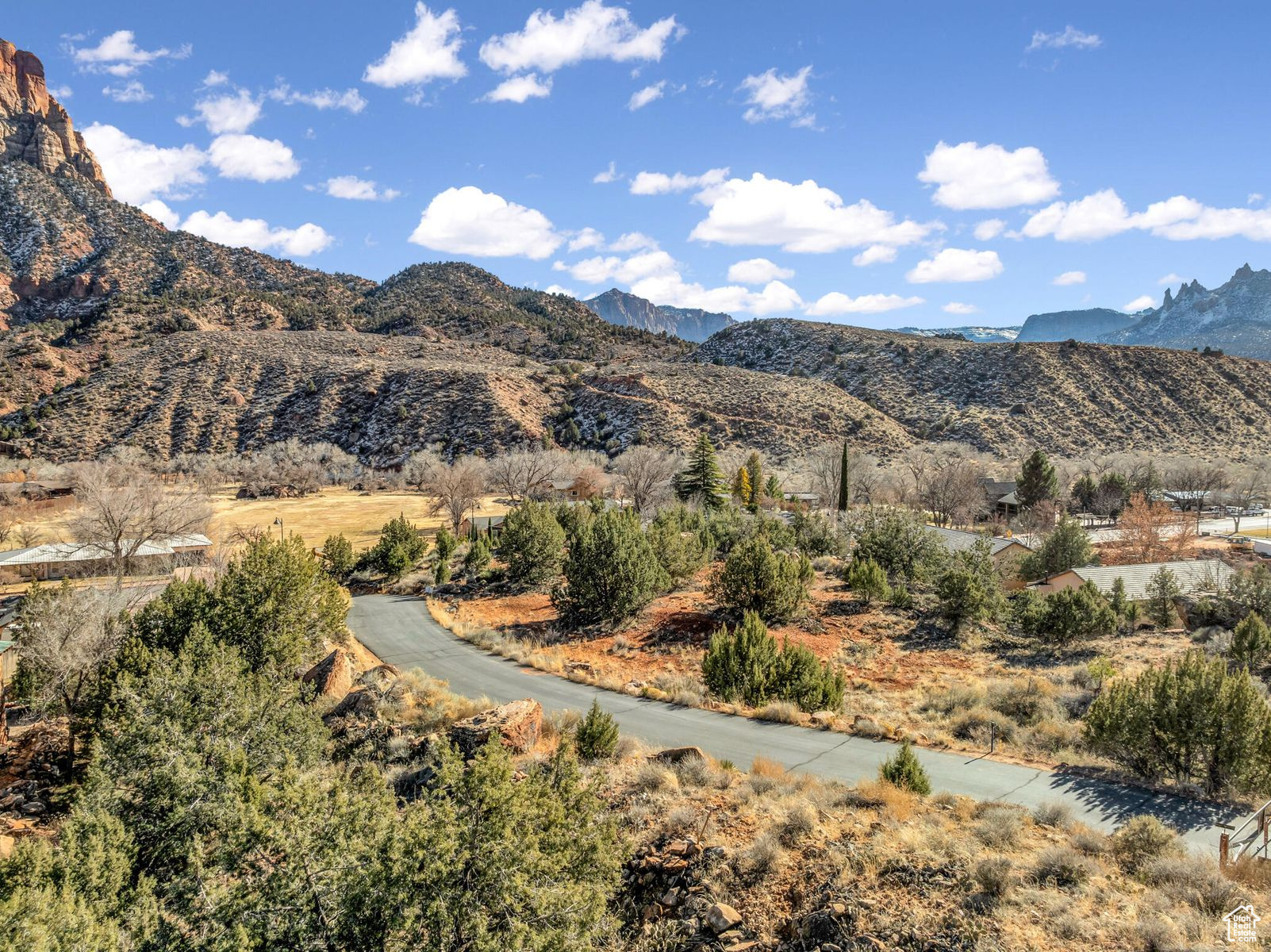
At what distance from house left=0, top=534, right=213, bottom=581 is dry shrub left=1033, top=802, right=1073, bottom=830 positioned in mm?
33636

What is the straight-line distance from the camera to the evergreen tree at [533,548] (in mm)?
32562

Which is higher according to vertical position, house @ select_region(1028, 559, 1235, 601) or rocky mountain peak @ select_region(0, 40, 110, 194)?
rocky mountain peak @ select_region(0, 40, 110, 194)

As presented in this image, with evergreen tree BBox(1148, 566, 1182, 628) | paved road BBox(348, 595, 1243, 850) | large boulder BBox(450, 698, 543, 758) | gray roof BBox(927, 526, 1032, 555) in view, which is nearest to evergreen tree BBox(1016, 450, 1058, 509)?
gray roof BBox(927, 526, 1032, 555)

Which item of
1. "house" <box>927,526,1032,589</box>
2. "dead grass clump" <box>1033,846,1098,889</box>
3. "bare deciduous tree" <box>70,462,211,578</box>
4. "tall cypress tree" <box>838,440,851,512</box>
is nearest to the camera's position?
"dead grass clump" <box>1033,846,1098,889</box>

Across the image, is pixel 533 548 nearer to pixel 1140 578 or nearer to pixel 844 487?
pixel 844 487

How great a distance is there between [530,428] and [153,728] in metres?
61.8

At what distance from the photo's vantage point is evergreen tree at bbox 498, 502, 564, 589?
1282 inches

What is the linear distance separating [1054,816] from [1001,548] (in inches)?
1116

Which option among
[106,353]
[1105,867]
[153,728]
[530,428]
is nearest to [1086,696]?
[1105,867]

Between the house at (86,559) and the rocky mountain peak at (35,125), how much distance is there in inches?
4835

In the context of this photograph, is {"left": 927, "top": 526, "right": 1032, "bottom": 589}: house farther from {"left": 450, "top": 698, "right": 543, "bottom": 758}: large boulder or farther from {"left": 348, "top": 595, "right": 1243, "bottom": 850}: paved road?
{"left": 450, "top": 698, "right": 543, "bottom": 758}: large boulder

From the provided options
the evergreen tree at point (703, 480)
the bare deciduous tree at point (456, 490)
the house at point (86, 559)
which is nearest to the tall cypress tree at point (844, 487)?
the evergreen tree at point (703, 480)

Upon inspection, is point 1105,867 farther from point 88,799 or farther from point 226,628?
point 226,628

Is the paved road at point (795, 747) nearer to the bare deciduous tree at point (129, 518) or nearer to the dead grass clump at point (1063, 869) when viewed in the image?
the dead grass clump at point (1063, 869)
